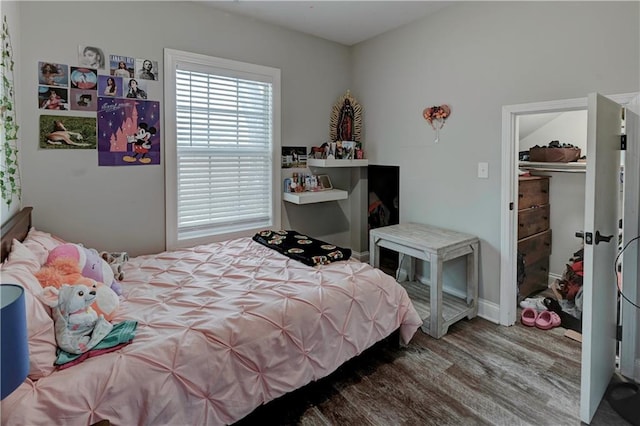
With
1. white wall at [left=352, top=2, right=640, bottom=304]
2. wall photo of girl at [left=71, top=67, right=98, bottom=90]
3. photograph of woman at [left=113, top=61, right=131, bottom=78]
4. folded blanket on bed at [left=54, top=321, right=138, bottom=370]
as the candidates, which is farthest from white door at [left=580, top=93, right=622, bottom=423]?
wall photo of girl at [left=71, top=67, right=98, bottom=90]

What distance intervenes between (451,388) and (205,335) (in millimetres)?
1489

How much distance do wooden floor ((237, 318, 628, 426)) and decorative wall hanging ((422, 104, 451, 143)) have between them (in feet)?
6.02

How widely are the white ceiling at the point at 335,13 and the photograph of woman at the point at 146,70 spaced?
28.8 inches

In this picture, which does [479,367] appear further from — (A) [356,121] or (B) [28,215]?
(B) [28,215]

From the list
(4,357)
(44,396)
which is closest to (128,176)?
(44,396)

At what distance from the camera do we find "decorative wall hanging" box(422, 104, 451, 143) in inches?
124

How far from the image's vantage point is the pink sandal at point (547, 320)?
9.30ft

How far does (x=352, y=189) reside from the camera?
4387 mm

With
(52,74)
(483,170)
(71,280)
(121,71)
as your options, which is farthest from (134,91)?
(483,170)

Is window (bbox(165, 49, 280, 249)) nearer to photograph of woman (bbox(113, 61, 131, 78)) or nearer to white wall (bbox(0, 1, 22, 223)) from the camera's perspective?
photograph of woman (bbox(113, 61, 131, 78))

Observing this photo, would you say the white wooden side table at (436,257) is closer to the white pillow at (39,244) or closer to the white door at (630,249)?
the white door at (630,249)

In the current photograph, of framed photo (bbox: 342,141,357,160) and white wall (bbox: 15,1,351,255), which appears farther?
framed photo (bbox: 342,141,357,160)

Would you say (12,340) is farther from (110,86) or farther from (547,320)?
(547,320)

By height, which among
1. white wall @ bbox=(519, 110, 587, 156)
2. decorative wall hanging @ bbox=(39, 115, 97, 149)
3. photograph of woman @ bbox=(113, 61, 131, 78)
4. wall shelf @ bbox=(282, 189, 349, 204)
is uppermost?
photograph of woman @ bbox=(113, 61, 131, 78)
